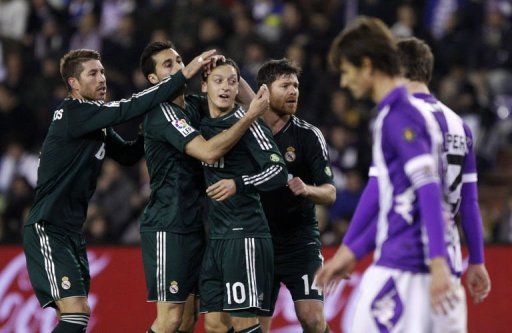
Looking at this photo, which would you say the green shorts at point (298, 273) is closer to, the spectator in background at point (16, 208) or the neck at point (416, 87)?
the neck at point (416, 87)

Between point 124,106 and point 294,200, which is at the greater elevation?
point 124,106

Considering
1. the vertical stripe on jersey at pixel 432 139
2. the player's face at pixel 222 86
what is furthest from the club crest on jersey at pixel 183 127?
the vertical stripe on jersey at pixel 432 139

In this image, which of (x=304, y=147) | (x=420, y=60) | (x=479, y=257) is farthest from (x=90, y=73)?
(x=479, y=257)

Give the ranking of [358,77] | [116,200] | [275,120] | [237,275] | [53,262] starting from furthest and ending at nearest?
1. [116,200]
2. [275,120]
3. [53,262]
4. [237,275]
5. [358,77]

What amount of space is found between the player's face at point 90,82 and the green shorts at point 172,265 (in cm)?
109

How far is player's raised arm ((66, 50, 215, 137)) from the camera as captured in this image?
6.72 metres

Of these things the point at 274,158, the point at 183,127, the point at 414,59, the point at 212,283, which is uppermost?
the point at 414,59

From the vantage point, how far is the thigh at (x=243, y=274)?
21.6 feet

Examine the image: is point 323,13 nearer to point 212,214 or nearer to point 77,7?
point 77,7

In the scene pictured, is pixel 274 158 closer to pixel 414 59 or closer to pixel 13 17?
pixel 414 59

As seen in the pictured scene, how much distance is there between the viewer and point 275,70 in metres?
7.41

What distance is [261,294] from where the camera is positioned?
6.66 metres

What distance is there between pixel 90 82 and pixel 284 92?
136cm

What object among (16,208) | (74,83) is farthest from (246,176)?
(16,208)
